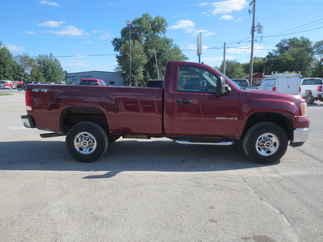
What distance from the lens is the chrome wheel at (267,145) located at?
4750mm

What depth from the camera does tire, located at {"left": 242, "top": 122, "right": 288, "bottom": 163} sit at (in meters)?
4.70

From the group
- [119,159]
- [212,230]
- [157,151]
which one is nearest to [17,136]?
[119,159]

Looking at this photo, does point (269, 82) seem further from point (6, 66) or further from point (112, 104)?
point (6, 66)

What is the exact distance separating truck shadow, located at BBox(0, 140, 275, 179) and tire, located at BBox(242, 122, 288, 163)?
0.84 ft

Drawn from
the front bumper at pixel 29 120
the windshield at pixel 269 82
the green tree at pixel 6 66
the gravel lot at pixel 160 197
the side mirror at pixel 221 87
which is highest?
the green tree at pixel 6 66

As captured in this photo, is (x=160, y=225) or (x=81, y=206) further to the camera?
(x=81, y=206)

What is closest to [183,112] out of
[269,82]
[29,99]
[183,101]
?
[183,101]

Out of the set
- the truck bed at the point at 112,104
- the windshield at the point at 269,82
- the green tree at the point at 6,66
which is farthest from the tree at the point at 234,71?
the truck bed at the point at 112,104

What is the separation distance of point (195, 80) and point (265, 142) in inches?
74.8

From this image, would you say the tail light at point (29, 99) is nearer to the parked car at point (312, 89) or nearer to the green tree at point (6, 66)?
the parked car at point (312, 89)

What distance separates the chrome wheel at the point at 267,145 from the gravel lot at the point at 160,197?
0.31 metres

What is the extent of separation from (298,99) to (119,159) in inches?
153

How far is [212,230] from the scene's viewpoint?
8.60 feet

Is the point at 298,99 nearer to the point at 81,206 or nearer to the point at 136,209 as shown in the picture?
the point at 136,209
